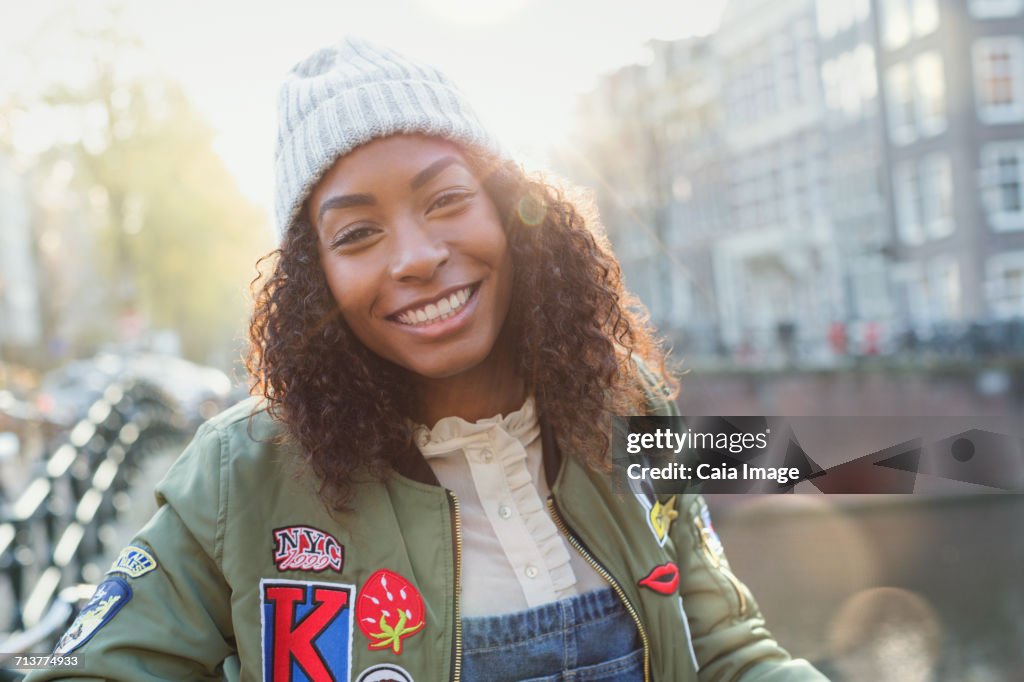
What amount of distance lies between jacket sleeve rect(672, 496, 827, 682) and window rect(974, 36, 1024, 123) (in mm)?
19638

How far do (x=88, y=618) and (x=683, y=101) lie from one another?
75.1 ft

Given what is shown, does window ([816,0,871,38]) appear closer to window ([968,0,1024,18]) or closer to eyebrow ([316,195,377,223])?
window ([968,0,1024,18])

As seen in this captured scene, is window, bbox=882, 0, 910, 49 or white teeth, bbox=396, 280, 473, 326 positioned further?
window, bbox=882, 0, 910, 49

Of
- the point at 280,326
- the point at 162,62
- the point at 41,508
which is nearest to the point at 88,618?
the point at 280,326

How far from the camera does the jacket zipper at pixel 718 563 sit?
163 centimetres

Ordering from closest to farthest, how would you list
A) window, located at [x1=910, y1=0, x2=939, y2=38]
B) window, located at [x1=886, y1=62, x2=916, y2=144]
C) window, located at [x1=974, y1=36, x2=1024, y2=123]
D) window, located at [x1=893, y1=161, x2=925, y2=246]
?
window, located at [x1=974, y1=36, x2=1024, y2=123] → window, located at [x1=910, y1=0, x2=939, y2=38] → window, located at [x1=886, y1=62, x2=916, y2=144] → window, located at [x1=893, y1=161, x2=925, y2=246]

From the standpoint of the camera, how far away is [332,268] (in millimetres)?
1518

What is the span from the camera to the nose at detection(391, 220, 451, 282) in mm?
1438

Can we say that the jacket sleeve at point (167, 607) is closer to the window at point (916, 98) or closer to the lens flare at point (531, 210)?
the lens flare at point (531, 210)

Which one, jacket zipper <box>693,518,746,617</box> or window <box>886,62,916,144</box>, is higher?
window <box>886,62,916,144</box>

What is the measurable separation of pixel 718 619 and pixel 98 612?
925 millimetres

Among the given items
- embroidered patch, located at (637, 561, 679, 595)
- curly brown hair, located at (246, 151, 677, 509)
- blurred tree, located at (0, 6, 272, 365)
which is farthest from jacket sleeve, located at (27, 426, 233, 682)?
blurred tree, located at (0, 6, 272, 365)

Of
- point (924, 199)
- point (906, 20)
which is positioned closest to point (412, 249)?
point (924, 199)

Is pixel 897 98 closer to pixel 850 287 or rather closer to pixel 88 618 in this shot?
pixel 850 287
